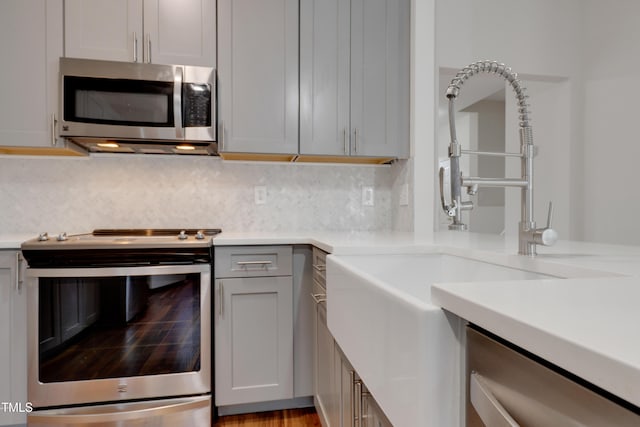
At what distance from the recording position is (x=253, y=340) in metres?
1.77

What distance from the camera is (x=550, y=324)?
0.36 m

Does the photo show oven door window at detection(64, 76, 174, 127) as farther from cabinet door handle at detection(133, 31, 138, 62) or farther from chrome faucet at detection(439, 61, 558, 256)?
chrome faucet at detection(439, 61, 558, 256)

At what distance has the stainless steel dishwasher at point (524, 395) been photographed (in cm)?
30

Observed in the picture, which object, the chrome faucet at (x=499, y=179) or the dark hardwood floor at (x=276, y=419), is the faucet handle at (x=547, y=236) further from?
the dark hardwood floor at (x=276, y=419)

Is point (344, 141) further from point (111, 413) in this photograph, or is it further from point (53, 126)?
point (111, 413)

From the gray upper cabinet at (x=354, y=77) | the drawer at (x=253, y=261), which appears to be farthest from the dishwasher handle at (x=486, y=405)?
the gray upper cabinet at (x=354, y=77)

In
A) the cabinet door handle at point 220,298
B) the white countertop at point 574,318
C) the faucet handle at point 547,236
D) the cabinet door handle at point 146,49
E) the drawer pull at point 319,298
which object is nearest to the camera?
the white countertop at point 574,318

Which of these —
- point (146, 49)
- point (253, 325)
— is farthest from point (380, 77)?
point (253, 325)

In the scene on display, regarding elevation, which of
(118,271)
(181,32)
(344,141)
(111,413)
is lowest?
(111,413)

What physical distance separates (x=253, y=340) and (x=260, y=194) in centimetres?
92

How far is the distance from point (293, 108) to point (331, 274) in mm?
1253

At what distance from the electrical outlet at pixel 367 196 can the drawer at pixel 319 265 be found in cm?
76

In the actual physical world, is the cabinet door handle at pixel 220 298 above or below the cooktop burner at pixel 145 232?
below

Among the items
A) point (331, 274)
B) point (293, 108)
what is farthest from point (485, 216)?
point (331, 274)
